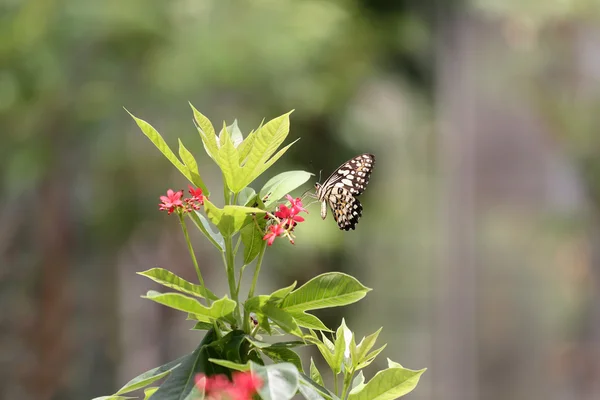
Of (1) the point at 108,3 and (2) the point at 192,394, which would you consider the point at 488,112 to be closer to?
(1) the point at 108,3

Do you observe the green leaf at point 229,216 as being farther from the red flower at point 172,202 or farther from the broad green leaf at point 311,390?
the broad green leaf at point 311,390

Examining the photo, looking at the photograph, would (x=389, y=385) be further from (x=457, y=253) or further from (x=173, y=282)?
(x=457, y=253)

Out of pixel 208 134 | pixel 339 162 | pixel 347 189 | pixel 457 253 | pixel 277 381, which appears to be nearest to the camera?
pixel 277 381

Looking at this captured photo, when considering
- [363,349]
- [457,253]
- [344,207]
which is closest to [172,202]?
[363,349]

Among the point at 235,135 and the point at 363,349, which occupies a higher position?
the point at 235,135

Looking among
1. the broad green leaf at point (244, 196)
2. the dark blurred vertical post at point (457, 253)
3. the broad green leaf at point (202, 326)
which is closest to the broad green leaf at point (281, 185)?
the broad green leaf at point (244, 196)

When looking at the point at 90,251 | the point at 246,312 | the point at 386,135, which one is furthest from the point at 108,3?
the point at 246,312

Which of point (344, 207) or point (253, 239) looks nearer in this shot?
point (253, 239)
